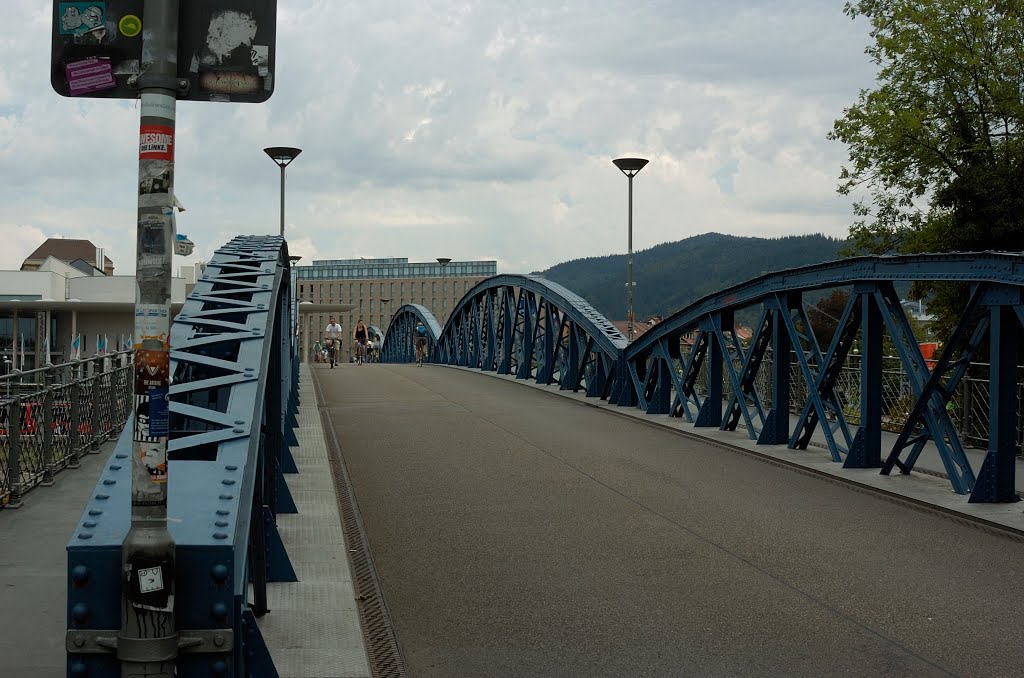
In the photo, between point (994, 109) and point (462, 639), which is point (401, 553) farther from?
point (994, 109)

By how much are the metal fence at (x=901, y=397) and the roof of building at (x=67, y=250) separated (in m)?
115

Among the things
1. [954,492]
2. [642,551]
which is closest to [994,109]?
[954,492]

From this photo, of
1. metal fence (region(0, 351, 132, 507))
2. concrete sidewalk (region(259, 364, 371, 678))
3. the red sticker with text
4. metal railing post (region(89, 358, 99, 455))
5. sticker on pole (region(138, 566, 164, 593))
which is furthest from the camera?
metal railing post (region(89, 358, 99, 455))

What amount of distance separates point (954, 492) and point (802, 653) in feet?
18.8

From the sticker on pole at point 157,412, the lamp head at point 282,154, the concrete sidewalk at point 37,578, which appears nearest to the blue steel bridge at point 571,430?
the sticker on pole at point 157,412

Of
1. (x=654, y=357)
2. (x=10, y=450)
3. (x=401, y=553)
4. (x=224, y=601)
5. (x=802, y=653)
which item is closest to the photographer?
(x=224, y=601)

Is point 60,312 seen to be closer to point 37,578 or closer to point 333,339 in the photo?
point 333,339

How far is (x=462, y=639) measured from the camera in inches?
251

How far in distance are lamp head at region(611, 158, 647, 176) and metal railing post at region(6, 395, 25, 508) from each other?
2024 centimetres

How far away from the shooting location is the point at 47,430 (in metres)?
11.6

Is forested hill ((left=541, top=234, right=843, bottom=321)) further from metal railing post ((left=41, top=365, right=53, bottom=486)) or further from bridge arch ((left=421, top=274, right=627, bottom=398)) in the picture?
metal railing post ((left=41, top=365, right=53, bottom=486))

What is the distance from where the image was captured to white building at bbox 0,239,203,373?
250ft

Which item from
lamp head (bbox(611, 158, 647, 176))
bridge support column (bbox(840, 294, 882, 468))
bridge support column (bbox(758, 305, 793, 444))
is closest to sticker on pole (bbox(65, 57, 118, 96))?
bridge support column (bbox(840, 294, 882, 468))

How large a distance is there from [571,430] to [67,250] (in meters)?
124
